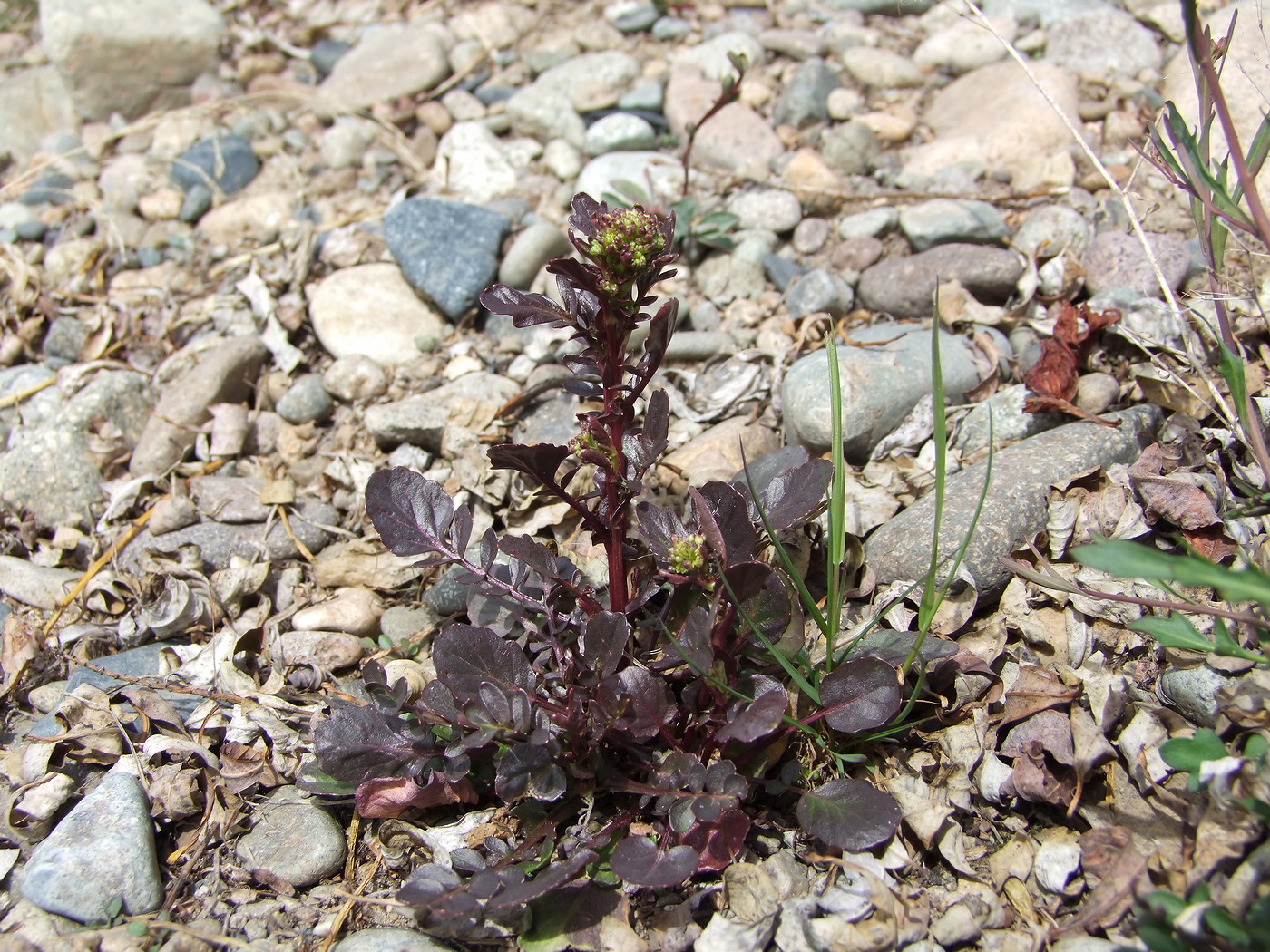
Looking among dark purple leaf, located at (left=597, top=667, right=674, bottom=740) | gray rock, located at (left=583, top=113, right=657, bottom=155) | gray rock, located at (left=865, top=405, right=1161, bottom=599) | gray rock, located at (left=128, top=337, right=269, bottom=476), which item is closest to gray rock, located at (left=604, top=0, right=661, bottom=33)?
gray rock, located at (left=583, top=113, right=657, bottom=155)

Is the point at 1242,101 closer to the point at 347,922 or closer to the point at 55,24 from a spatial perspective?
the point at 347,922

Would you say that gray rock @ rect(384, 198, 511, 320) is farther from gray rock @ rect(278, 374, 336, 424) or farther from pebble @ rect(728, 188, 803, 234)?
pebble @ rect(728, 188, 803, 234)

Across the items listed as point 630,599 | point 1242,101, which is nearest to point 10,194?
point 630,599

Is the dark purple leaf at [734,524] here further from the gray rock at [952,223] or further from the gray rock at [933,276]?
the gray rock at [952,223]

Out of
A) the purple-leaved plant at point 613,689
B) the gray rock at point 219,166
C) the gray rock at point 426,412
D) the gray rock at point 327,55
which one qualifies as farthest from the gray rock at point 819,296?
the gray rock at point 327,55

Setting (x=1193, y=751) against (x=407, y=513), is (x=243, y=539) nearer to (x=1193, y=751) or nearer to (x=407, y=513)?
(x=407, y=513)

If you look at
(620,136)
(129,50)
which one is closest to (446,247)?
(620,136)
